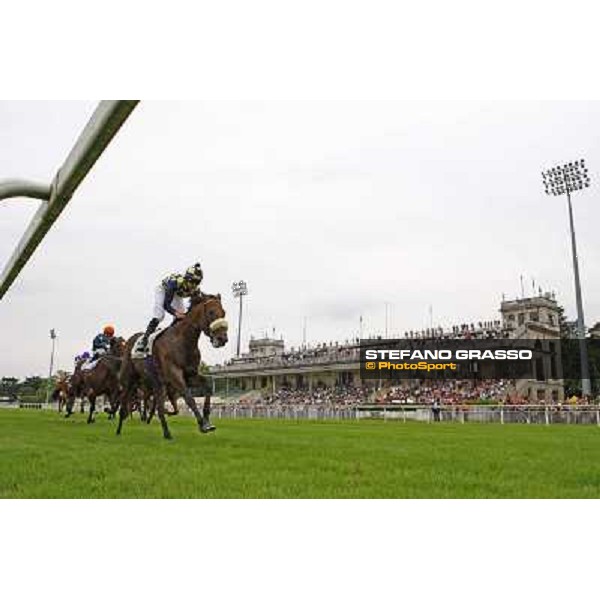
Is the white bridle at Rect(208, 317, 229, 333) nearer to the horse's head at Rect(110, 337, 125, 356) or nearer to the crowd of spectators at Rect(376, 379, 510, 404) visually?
the horse's head at Rect(110, 337, 125, 356)

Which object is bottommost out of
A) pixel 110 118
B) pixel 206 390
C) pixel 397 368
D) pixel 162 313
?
pixel 206 390

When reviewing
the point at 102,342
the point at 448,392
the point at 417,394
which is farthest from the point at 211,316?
the point at 417,394

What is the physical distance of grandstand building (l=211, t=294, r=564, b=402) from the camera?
4528cm

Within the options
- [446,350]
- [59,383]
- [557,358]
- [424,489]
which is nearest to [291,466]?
[424,489]

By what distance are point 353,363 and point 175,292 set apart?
139ft

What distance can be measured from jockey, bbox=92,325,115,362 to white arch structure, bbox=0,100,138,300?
448 inches

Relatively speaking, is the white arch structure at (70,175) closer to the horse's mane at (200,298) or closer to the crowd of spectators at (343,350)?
the horse's mane at (200,298)

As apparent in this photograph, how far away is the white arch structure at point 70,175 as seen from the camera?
6.70 feet

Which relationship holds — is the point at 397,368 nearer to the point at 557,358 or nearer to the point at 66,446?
the point at 557,358

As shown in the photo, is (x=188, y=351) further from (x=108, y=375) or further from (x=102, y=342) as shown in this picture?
(x=102, y=342)

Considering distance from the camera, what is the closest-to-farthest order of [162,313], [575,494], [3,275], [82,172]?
[82,172]
[3,275]
[575,494]
[162,313]

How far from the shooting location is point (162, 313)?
8484mm

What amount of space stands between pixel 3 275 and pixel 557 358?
1935 inches

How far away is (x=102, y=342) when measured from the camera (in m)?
14.3
